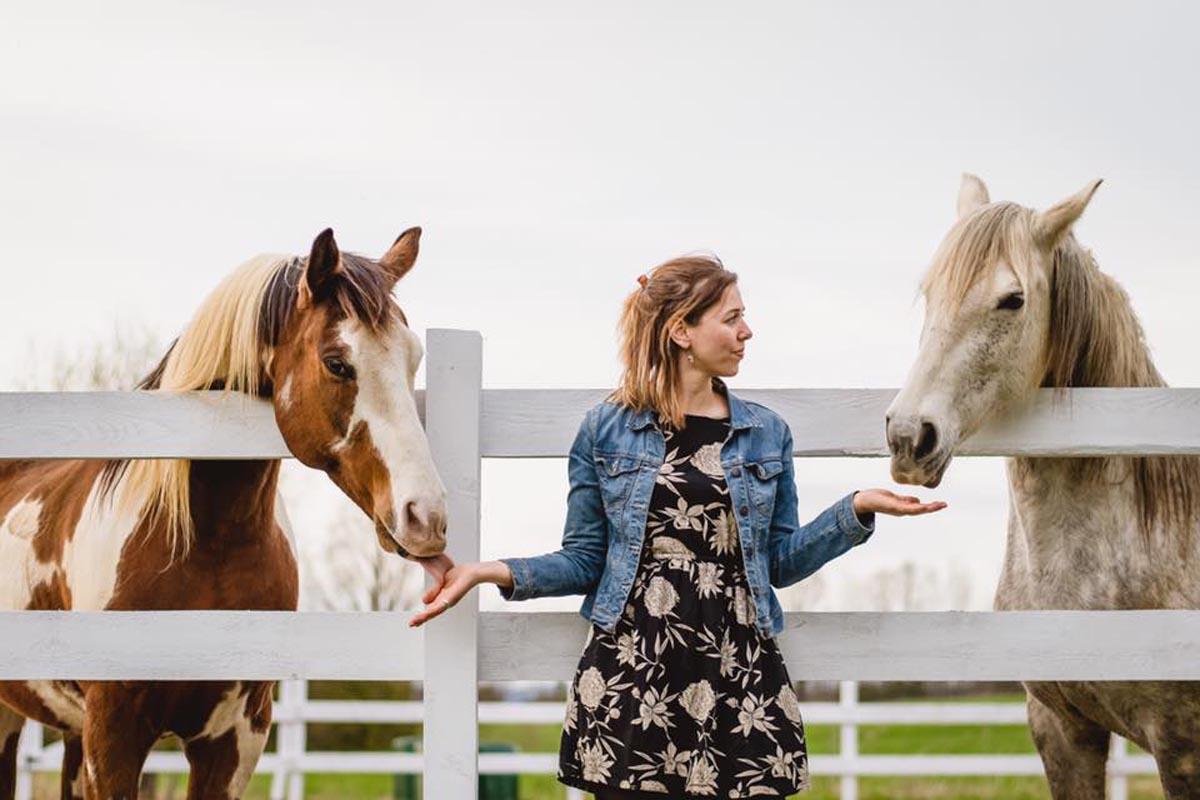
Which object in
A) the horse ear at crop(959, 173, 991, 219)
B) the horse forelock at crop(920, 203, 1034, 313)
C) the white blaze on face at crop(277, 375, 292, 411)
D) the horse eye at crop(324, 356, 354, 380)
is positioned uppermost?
the horse ear at crop(959, 173, 991, 219)

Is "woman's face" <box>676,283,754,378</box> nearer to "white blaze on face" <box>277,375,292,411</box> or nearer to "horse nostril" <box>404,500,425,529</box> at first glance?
"horse nostril" <box>404,500,425,529</box>

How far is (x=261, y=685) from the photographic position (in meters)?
3.85

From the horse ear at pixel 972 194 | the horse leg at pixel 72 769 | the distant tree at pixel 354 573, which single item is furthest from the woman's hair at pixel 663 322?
the distant tree at pixel 354 573

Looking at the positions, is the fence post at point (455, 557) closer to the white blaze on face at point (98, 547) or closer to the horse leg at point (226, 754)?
the horse leg at point (226, 754)

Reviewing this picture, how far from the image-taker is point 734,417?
287 centimetres

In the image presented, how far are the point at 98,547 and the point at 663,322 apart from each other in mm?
1913

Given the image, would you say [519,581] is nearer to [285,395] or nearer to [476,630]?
[476,630]

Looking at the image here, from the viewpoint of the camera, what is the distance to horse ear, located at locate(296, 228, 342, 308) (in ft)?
10.2

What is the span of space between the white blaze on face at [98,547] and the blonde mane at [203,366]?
0.10 feet

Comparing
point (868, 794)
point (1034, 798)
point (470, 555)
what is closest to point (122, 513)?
point (470, 555)

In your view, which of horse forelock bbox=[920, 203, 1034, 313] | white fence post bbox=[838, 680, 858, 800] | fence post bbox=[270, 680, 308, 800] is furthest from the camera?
fence post bbox=[270, 680, 308, 800]

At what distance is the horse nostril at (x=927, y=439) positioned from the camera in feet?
9.83

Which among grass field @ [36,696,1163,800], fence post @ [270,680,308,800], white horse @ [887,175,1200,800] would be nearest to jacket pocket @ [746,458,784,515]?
white horse @ [887,175,1200,800]

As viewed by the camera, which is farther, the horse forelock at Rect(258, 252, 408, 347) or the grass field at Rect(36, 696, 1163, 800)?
the grass field at Rect(36, 696, 1163, 800)
